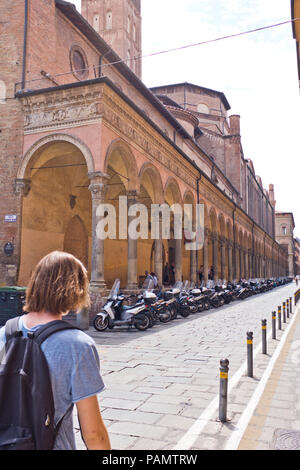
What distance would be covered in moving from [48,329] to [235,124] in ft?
163

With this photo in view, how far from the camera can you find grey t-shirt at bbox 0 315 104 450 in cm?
147

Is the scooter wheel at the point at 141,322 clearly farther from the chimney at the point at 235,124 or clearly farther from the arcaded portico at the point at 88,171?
the chimney at the point at 235,124

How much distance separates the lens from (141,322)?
10055 millimetres

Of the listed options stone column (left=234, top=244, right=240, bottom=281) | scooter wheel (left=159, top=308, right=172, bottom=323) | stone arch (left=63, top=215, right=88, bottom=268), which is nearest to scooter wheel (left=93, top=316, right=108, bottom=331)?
scooter wheel (left=159, top=308, right=172, bottom=323)

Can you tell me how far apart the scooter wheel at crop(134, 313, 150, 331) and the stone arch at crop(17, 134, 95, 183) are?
4.83 m

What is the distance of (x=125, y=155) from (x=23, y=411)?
13.6m

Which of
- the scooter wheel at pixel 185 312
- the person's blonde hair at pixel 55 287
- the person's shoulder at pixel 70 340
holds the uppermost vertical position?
the person's blonde hair at pixel 55 287

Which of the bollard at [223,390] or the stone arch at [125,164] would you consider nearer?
the bollard at [223,390]

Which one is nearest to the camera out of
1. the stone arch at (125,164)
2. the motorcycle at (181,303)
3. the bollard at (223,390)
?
the bollard at (223,390)

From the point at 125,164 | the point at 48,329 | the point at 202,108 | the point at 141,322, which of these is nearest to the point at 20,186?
the point at 125,164

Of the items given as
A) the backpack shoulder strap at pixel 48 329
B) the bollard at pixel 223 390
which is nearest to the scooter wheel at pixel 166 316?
the bollard at pixel 223 390

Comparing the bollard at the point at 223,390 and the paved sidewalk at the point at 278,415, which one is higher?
the bollard at the point at 223,390

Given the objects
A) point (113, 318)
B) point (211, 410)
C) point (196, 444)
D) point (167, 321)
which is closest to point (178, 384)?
point (211, 410)

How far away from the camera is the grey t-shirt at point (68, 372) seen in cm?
147
